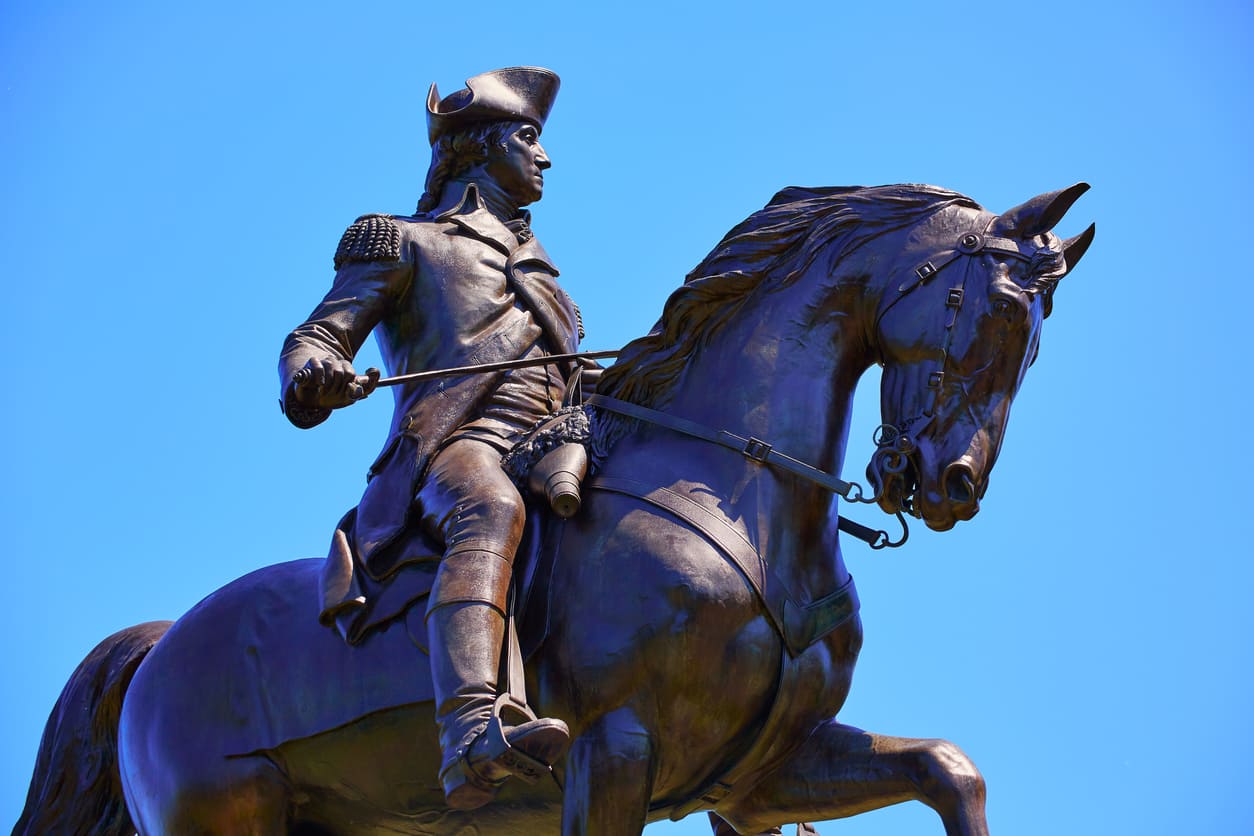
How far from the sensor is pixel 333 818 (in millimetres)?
9891

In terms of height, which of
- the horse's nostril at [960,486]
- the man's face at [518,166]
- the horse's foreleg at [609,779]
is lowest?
the horse's foreleg at [609,779]

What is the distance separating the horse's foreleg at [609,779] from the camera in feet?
28.3

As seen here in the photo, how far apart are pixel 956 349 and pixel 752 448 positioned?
993 mm

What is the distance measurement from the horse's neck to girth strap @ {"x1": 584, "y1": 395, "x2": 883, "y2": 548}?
0.14 feet

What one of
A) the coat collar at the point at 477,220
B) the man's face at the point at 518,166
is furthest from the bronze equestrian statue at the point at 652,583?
the man's face at the point at 518,166

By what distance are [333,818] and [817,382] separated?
122 inches

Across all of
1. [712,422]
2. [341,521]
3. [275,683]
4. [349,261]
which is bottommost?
[275,683]

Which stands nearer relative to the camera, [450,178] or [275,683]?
[275,683]

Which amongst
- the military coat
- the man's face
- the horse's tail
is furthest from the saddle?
the man's face

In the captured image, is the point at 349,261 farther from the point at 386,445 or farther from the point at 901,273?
the point at 901,273

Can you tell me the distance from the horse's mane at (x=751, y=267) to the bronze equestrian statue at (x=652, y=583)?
0.01 meters

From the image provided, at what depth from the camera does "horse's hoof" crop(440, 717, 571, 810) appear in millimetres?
8266

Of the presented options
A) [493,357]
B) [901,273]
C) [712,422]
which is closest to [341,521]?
[493,357]

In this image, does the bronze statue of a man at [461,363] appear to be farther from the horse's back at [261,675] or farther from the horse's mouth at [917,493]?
the horse's mouth at [917,493]
